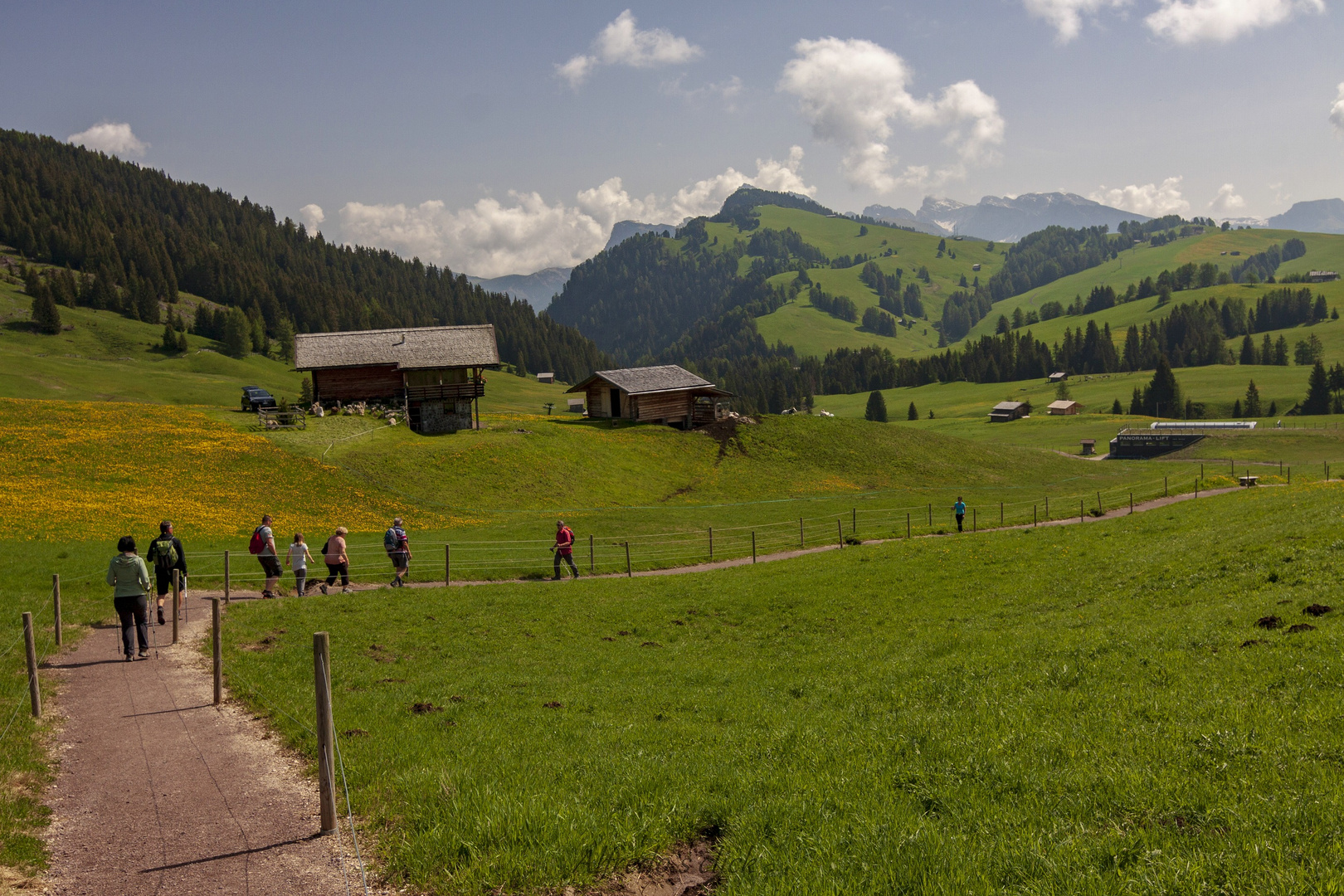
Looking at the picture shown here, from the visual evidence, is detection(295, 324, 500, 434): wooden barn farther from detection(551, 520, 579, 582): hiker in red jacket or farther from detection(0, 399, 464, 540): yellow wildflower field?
detection(551, 520, 579, 582): hiker in red jacket

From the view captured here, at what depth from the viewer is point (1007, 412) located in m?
164

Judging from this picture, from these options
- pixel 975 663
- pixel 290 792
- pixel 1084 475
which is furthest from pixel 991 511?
pixel 290 792

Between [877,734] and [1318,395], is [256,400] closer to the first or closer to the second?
[877,734]

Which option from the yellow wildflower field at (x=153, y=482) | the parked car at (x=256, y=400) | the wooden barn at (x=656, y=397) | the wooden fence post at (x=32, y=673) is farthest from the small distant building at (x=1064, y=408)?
the wooden fence post at (x=32, y=673)

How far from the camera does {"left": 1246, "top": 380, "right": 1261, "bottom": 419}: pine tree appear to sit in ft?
521

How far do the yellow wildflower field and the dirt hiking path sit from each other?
944 inches

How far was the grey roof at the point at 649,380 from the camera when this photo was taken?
73688 mm

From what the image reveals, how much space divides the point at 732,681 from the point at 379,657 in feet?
25.8

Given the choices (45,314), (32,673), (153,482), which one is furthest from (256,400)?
(45,314)

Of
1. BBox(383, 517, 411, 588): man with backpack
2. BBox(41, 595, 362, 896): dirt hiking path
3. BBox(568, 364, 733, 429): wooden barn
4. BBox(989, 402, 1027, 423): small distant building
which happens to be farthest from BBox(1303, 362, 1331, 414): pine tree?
BBox(41, 595, 362, 896): dirt hiking path

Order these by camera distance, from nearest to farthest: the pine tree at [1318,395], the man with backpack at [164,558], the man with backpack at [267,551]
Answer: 1. the man with backpack at [164,558]
2. the man with backpack at [267,551]
3. the pine tree at [1318,395]

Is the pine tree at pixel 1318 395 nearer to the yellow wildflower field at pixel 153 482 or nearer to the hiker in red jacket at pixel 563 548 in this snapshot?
the yellow wildflower field at pixel 153 482

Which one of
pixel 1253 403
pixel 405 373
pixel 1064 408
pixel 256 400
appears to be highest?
pixel 405 373

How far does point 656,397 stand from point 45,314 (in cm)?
12257
